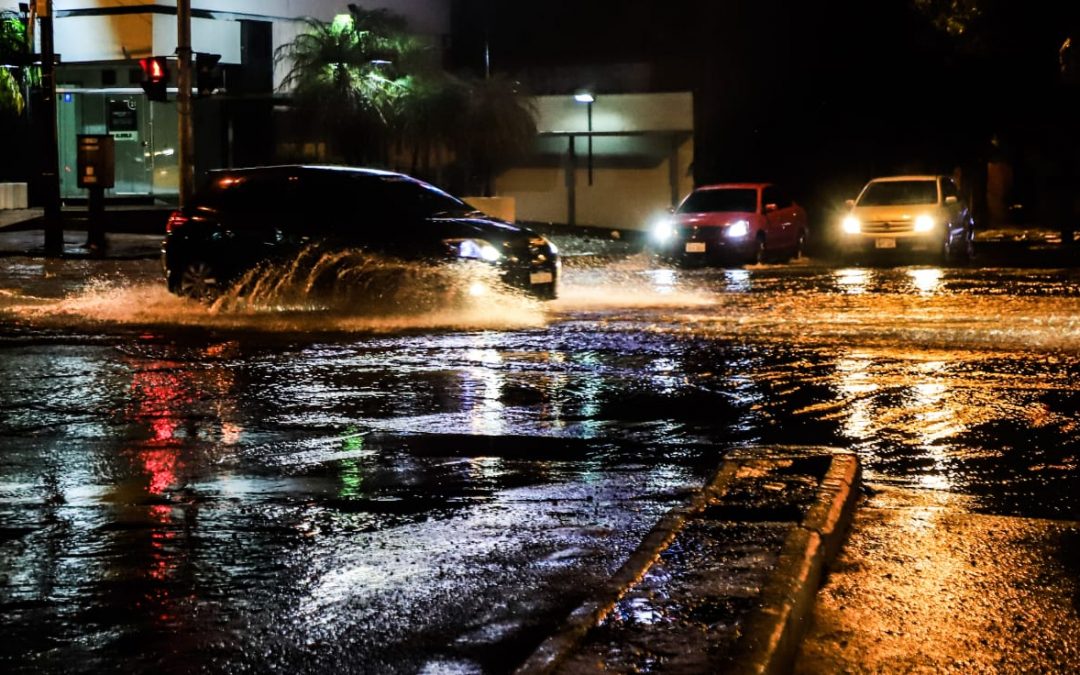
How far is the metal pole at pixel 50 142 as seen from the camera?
88.0 ft

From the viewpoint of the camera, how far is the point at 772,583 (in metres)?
5.60

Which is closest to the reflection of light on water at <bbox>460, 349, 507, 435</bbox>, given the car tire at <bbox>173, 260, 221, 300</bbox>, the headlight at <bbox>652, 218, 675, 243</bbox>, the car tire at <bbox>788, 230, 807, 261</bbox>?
the car tire at <bbox>173, 260, 221, 300</bbox>

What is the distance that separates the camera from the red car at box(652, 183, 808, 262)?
2864 cm

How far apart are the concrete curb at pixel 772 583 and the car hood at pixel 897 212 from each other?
21433 millimetres

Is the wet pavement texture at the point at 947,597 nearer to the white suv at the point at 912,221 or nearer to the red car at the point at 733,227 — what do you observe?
the red car at the point at 733,227

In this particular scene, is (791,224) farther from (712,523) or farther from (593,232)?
(712,523)

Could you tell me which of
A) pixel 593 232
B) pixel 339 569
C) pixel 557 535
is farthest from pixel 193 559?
pixel 593 232

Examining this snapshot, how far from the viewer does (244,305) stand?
60.0 ft

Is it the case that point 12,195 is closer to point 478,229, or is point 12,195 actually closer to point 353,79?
point 353,79

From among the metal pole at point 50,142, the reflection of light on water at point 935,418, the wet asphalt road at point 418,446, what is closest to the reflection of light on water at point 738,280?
the wet asphalt road at point 418,446

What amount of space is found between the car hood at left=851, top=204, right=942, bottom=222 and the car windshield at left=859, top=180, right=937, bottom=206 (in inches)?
19.3

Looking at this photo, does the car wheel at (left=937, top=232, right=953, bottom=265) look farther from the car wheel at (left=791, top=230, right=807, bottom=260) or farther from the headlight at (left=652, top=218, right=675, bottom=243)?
the headlight at (left=652, top=218, right=675, bottom=243)

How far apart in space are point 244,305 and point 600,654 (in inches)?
551

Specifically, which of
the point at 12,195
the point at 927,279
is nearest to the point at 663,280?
the point at 927,279
